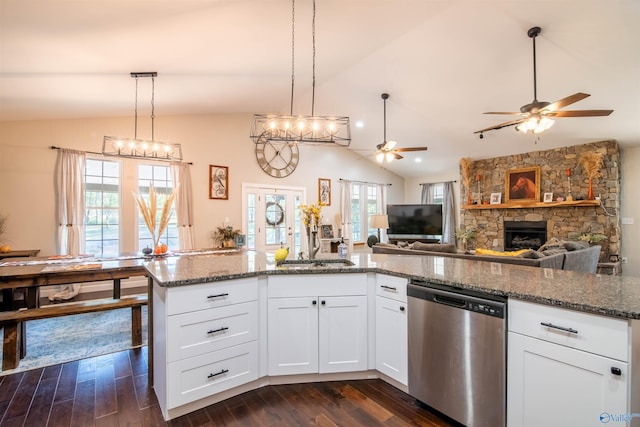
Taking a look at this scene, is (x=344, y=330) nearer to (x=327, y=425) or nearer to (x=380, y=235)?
(x=327, y=425)

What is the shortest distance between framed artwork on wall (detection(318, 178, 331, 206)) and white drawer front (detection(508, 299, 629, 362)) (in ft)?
19.9

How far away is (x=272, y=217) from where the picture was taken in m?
6.64

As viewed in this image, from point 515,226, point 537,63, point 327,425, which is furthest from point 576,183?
point 327,425

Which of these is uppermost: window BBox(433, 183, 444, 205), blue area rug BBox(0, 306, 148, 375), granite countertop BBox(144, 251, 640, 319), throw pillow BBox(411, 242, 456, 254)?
window BBox(433, 183, 444, 205)

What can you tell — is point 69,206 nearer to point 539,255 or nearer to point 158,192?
point 158,192

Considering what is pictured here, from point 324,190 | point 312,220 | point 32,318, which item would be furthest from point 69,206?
point 324,190

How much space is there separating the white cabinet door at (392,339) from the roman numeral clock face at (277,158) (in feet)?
15.9

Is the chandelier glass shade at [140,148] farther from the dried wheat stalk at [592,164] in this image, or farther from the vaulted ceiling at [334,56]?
the dried wheat stalk at [592,164]

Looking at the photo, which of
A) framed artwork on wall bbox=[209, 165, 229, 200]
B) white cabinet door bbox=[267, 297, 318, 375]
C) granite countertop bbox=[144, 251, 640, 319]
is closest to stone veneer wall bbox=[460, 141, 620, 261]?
granite countertop bbox=[144, 251, 640, 319]

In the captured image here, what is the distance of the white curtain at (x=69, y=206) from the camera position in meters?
4.46

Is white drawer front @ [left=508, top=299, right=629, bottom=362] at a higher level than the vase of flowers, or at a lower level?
lower

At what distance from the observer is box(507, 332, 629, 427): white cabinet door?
124cm

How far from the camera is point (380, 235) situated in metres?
8.52

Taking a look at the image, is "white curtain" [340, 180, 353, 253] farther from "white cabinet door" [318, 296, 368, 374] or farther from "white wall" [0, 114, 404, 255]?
"white cabinet door" [318, 296, 368, 374]
